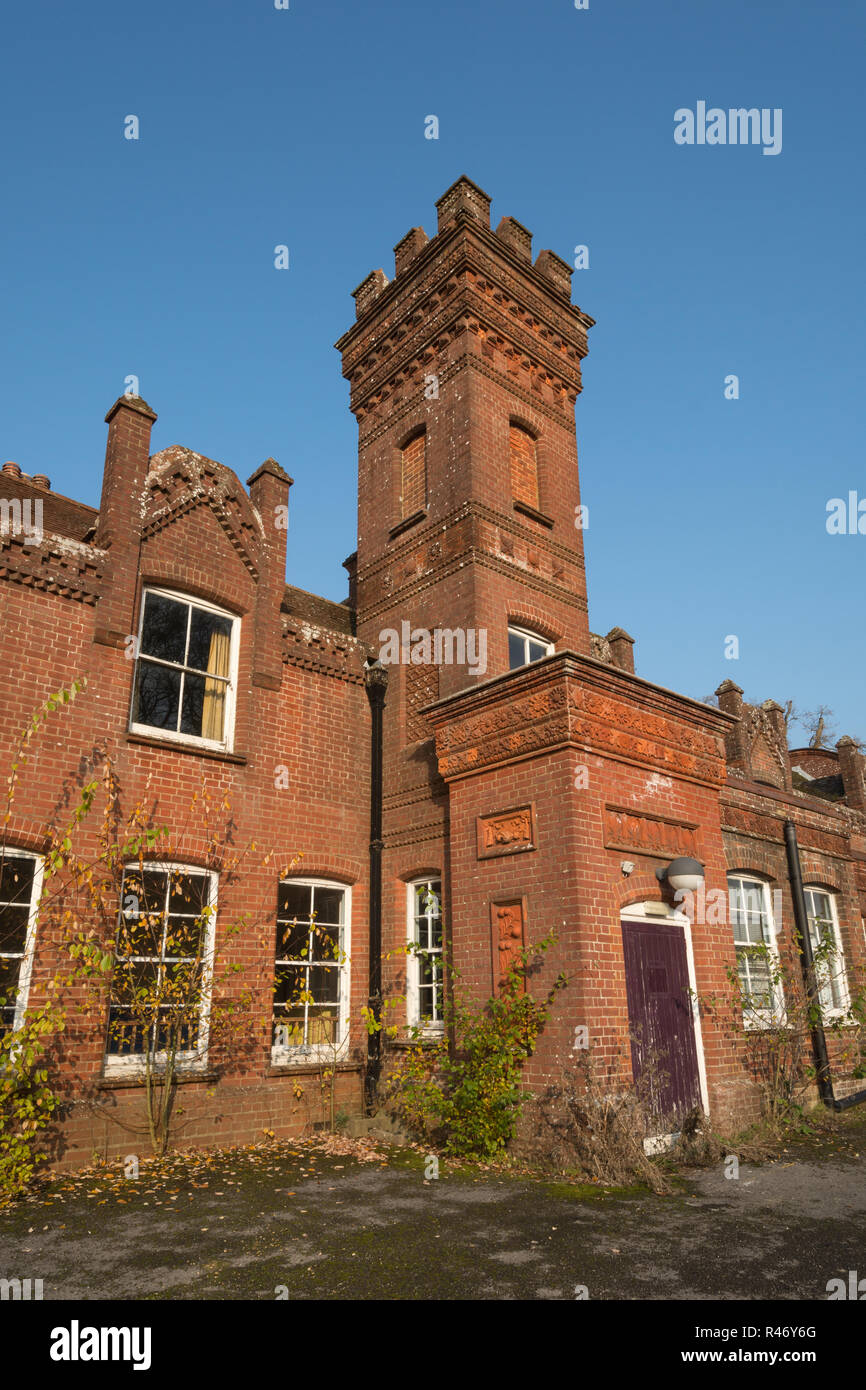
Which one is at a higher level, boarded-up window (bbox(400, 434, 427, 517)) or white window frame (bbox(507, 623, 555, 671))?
boarded-up window (bbox(400, 434, 427, 517))

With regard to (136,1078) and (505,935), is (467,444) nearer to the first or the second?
(505,935)

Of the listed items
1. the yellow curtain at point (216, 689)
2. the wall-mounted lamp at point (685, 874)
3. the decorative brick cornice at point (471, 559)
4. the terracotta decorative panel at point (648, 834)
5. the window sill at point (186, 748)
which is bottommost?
the wall-mounted lamp at point (685, 874)

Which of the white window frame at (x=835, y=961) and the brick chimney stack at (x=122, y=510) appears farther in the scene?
the white window frame at (x=835, y=961)

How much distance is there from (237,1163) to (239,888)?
2.94 metres

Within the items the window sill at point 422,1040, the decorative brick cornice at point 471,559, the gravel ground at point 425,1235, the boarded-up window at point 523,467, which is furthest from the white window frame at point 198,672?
the boarded-up window at point 523,467

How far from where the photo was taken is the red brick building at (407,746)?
8.71 meters

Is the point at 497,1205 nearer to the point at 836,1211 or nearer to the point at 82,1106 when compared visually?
the point at 836,1211

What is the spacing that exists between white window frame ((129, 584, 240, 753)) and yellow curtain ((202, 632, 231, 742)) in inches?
2.2

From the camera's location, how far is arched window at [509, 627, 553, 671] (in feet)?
40.1

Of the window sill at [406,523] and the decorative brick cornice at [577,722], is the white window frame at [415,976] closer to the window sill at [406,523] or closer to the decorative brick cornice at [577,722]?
the decorative brick cornice at [577,722]

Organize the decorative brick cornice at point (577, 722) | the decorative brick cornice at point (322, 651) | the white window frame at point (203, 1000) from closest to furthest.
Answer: the white window frame at point (203, 1000) → the decorative brick cornice at point (577, 722) → the decorative brick cornice at point (322, 651)

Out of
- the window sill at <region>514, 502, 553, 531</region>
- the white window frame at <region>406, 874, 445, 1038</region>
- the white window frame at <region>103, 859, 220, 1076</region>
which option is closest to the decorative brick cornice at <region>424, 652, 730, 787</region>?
A: the white window frame at <region>406, 874, 445, 1038</region>

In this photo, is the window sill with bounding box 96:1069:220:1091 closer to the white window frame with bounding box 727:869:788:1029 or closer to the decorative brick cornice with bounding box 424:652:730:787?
the decorative brick cornice with bounding box 424:652:730:787

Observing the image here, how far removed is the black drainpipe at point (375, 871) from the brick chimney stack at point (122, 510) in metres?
3.93
